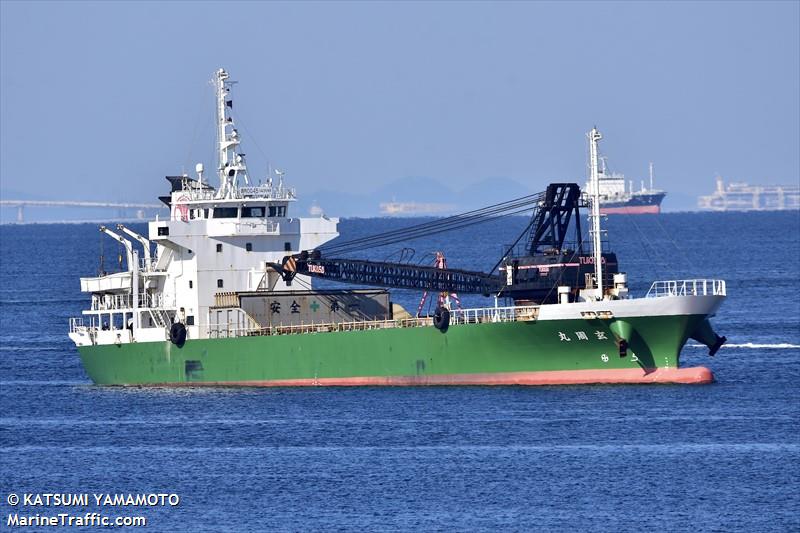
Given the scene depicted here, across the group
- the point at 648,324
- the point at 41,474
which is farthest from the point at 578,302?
the point at 41,474

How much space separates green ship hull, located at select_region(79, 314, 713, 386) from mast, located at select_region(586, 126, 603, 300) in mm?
1905

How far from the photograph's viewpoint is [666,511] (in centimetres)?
3688

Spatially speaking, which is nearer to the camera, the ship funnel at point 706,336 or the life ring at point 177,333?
the ship funnel at point 706,336

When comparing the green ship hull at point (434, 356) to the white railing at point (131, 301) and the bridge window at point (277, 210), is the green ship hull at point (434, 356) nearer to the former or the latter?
the white railing at point (131, 301)

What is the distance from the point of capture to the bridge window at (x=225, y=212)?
60.3 metres

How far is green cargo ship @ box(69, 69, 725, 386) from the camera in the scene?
5375 centimetres

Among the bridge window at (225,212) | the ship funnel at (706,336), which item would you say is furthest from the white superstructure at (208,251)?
the ship funnel at (706,336)

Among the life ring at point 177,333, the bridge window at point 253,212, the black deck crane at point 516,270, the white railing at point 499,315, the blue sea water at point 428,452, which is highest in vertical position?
the bridge window at point 253,212

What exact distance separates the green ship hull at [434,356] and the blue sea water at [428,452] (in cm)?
79

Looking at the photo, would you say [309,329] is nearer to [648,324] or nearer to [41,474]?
[648,324]

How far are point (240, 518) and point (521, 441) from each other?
10.8m

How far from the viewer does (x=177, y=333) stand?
58.9 metres

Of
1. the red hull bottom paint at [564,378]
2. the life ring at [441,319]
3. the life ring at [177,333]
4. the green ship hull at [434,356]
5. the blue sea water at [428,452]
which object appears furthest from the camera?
the life ring at [177,333]

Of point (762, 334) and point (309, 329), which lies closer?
point (309, 329)
